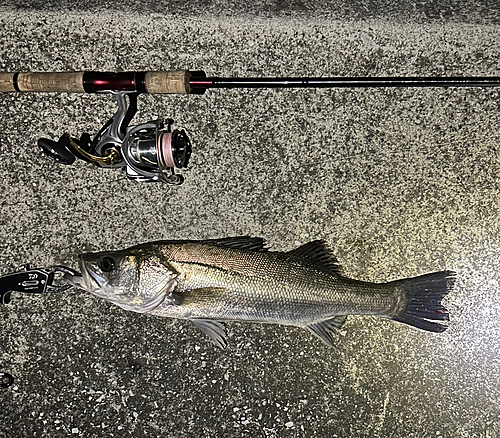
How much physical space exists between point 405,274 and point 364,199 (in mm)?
392

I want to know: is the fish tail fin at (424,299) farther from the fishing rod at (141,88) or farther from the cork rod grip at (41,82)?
the cork rod grip at (41,82)

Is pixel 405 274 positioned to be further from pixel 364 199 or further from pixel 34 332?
pixel 34 332

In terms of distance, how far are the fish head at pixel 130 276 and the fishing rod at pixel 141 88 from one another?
1.34 ft

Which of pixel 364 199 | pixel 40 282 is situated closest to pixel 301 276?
pixel 364 199

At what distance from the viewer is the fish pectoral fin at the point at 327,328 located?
7.08ft

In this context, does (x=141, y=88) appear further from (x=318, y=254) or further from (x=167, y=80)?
(x=318, y=254)

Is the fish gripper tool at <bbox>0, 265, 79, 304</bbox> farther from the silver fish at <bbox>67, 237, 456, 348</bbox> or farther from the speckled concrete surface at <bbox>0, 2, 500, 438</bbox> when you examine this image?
the silver fish at <bbox>67, 237, 456, 348</bbox>

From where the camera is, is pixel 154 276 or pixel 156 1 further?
pixel 156 1

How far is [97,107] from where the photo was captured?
2326 mm

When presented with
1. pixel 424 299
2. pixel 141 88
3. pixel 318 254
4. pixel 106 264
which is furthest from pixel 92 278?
pixel 424 299

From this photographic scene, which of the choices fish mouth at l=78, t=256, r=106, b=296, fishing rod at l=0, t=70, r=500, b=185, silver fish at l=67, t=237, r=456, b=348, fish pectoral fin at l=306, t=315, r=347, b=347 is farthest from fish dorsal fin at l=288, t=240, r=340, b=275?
fish mouth at l=78, t=256, r=106, b=296

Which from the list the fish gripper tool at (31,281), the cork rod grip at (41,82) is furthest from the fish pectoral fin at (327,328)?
the cork rod grip at (41,82)

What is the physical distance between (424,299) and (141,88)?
146cm

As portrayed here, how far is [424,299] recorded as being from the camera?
6.90 feet
